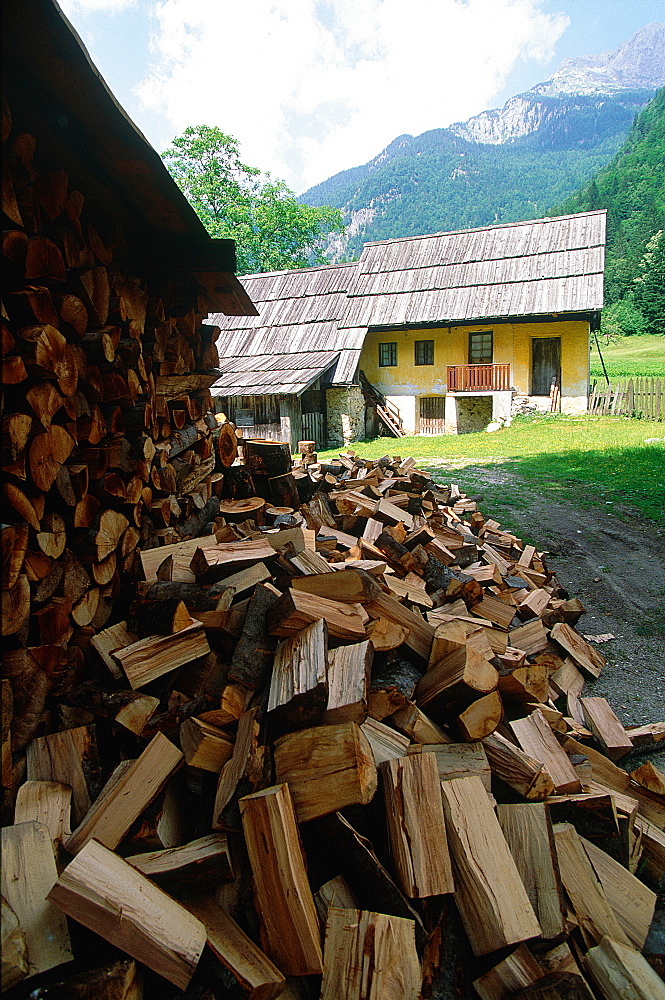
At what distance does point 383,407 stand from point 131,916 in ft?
73.7

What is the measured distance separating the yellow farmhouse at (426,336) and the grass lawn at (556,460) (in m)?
1.92

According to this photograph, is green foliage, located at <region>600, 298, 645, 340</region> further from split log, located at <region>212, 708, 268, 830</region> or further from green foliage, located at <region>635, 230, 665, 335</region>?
split log, located at <region>212, 708, 268, 830</region>

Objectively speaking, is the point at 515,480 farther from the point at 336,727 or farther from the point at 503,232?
the point at 503,232

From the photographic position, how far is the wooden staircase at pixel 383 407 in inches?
905

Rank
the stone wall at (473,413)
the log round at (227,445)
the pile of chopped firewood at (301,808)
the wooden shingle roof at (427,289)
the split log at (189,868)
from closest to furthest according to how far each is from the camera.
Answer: the pile of chopped firewood at (301,808)
the split log at (189,868)
the log round at (227,445)
the wooden shingle roof at (427,289)
the stone wall at (473,413)

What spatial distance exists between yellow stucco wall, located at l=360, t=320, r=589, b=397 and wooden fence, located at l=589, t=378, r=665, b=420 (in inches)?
35.0

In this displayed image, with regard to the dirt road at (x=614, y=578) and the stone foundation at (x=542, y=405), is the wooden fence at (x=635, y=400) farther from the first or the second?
the dirt road at (x=614, y=578)

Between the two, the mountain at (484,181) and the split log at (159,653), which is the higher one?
the mountain at (484,181)

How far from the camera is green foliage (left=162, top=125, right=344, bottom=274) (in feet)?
114

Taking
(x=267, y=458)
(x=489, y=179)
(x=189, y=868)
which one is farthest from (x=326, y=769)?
(x=489, y=179)

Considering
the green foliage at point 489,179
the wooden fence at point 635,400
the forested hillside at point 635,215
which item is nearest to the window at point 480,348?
the wooden fence at point 635,400

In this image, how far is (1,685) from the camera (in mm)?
2143

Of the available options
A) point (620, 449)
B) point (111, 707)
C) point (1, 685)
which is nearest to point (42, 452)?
point (1, 685)

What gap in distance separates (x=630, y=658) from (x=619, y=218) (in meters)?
66.5
